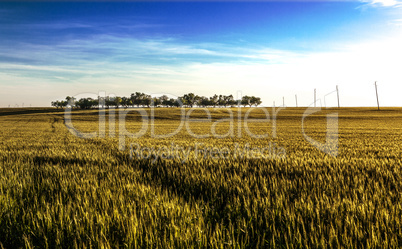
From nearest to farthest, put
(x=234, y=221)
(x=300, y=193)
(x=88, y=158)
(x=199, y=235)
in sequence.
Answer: (x=199, y=235)
(x=234, y=221)
(x=300, y=193)
(x=88, y=158)

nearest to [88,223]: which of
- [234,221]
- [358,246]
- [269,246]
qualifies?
[234,221]

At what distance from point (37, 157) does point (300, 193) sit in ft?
36.0

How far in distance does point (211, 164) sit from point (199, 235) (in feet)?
17.0

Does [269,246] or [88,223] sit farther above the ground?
[88,223]

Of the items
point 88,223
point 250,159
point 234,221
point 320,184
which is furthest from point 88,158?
point 320,184

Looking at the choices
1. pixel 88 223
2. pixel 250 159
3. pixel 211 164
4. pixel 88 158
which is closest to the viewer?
pixel 88 223

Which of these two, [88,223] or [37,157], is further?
[37,157]

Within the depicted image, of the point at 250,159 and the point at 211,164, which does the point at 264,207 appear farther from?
the point at 250,159

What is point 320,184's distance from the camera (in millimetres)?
5434

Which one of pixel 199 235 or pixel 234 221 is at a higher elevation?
pixel 199 235

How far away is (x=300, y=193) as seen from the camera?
4824mm

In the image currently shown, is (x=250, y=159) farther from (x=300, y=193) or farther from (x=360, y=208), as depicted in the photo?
(x=360, y=208)

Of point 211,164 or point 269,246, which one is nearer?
point 269,246

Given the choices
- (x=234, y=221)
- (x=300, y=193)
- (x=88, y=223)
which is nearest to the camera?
(x=88, y=223)
